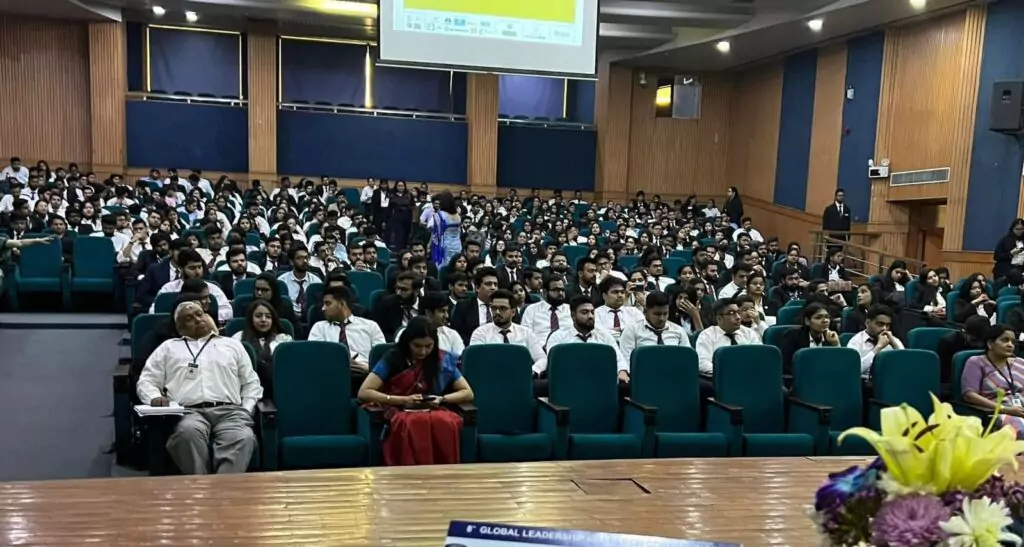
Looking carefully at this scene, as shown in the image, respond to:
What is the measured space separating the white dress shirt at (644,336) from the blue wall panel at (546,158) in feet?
35.1

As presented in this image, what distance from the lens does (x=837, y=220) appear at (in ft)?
38.2

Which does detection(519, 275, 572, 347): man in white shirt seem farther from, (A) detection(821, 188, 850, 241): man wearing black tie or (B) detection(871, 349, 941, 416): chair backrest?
(A) detection(821, 188, 850, 241): man wearing black tie

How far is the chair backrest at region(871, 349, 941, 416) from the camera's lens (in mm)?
A: 4289

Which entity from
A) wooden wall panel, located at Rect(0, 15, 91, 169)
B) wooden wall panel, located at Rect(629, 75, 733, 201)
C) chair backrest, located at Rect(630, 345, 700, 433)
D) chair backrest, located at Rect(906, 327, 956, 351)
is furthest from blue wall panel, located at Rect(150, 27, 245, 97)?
chair backrest, located at Rect(906, 327, 956, 351)

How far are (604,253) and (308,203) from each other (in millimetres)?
5928

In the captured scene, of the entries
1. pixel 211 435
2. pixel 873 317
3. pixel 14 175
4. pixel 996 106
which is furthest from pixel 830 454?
pixel 14 175

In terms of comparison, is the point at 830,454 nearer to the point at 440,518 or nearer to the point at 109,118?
the point at 440,518

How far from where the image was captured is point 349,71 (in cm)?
1492

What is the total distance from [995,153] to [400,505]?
32.9ft

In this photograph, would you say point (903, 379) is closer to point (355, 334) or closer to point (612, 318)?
point (612, 318)

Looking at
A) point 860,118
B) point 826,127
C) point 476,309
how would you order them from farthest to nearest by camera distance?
point 826,127 → point 860,118 → point 476,309

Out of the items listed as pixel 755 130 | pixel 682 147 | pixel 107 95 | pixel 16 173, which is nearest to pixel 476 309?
pixel 16 173

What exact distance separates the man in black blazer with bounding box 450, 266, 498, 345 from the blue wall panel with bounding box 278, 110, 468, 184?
31.3 feet

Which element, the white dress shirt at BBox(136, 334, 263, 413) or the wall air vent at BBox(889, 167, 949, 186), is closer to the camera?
the white dress shirt at BBox(136, 334, 263, 413)
